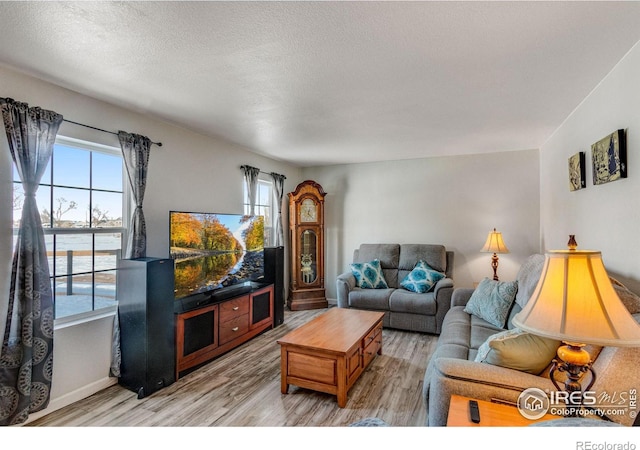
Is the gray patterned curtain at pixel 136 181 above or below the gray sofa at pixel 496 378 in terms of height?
above

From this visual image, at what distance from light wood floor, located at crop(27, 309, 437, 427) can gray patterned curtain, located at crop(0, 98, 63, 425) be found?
245 mm

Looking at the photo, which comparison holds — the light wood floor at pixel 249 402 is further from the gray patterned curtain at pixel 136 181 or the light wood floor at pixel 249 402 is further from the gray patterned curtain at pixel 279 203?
the gray patterned curtain at pixel 279 203

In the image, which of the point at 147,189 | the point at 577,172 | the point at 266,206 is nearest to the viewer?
the point at 577,172

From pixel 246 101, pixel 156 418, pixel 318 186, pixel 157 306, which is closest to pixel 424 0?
pixel 246 101

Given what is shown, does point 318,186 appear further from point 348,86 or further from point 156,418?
point 156,418

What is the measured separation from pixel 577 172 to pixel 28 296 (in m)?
4.21

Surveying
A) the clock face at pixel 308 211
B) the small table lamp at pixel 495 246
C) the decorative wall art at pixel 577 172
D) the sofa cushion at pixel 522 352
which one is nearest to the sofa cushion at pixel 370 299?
the small table lamp at pixel 495 246

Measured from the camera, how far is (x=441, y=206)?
479cm

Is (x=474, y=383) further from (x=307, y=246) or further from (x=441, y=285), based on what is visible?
(x=307, y=246)

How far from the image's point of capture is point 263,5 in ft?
4.74

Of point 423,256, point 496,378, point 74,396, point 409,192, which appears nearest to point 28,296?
point 74,396

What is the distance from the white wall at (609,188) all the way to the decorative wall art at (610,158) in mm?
A: 36

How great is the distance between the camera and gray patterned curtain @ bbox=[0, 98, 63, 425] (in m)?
1.99

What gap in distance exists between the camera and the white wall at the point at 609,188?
180 centimetres
